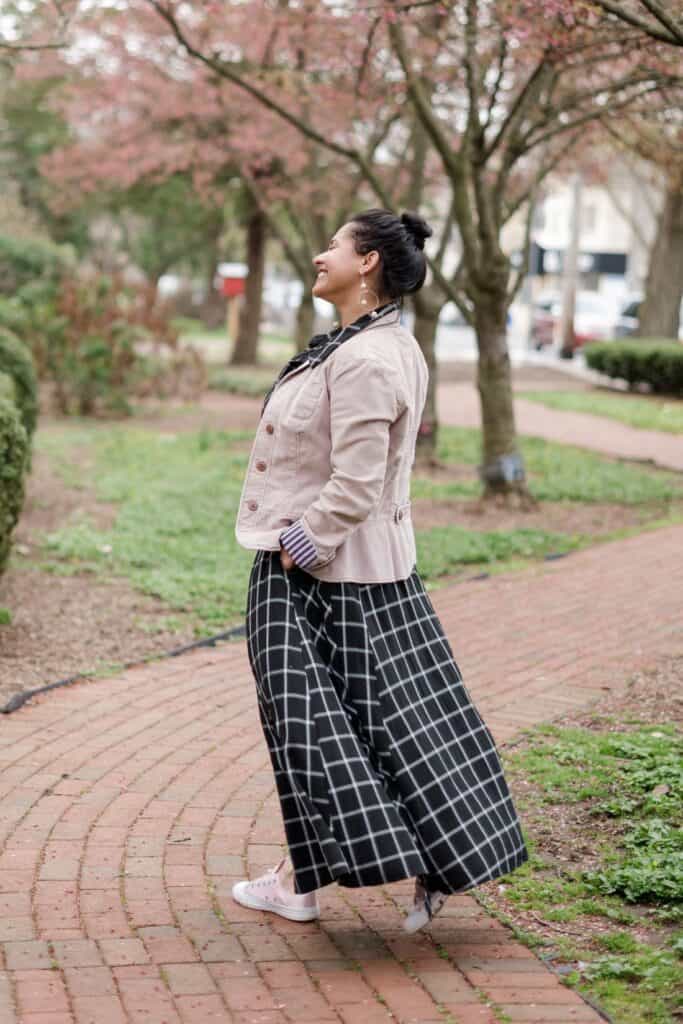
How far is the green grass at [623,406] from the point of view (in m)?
18.4

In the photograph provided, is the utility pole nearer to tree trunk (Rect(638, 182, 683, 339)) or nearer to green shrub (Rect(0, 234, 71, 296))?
tree trunk (Rect(638, 182, 683, 339))

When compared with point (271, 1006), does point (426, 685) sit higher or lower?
higher

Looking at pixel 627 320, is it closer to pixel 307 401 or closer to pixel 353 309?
pixel 353 309

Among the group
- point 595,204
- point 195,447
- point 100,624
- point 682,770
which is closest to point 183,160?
point 195,447

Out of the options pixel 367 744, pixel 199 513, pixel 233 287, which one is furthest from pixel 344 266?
pixel 233 287

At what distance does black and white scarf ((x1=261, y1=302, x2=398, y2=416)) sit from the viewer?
3.70 meters

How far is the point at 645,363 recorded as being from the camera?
22.7m

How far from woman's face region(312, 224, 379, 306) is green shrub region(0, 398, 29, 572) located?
3.40 m

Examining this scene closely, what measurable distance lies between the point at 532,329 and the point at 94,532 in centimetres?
3249

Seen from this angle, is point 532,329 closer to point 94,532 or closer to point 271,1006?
point 94,532

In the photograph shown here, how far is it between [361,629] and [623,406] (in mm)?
17600

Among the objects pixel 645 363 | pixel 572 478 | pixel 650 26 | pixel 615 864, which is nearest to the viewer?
pixel 615 864

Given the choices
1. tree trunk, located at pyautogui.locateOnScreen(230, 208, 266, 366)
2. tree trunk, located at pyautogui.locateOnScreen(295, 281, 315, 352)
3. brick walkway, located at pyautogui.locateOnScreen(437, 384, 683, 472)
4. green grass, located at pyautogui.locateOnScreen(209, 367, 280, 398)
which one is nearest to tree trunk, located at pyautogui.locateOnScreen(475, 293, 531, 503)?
brick walkway, located at pyautogui.locateOnScreen(437, 384, 683, 472)

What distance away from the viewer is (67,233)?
38.6 meters
